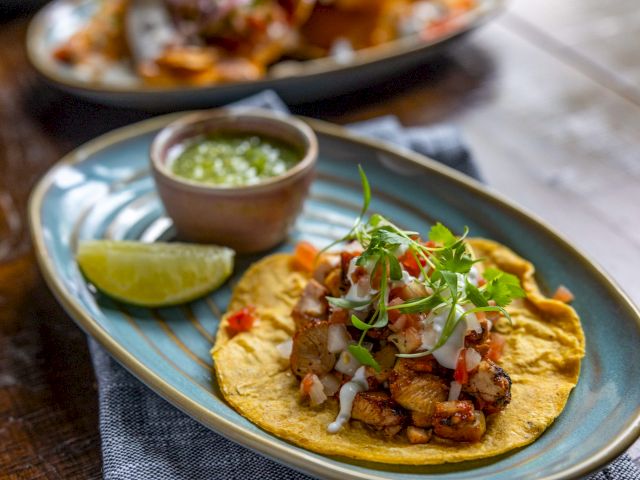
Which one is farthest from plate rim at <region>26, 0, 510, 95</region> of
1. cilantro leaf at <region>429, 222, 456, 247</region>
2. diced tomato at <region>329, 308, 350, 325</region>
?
diced tomato at <region>329, 308, 350, 325</region>

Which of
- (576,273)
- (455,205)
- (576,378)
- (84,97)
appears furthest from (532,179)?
(84,97)

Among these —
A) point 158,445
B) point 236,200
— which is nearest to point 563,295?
point 236,200

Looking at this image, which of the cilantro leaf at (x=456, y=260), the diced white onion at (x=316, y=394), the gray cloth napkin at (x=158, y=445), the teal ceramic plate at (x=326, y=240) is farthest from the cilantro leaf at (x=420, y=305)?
the gray cloth napkin at (x=158, y=445)

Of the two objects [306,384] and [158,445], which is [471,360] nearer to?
[306,384]

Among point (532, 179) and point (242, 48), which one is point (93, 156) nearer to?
point (242, 48)

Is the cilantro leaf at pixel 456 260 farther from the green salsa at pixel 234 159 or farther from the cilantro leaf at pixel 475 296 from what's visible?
the green salsa at pixel 234 159

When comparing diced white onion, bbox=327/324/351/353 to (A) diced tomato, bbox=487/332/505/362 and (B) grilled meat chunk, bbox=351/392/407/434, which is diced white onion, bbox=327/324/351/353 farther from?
(A) diced tomato, bbox=487/332/505/362

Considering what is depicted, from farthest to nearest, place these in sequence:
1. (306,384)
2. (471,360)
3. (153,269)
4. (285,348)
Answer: (153,269), (285,348), (306,384), (471,360)
